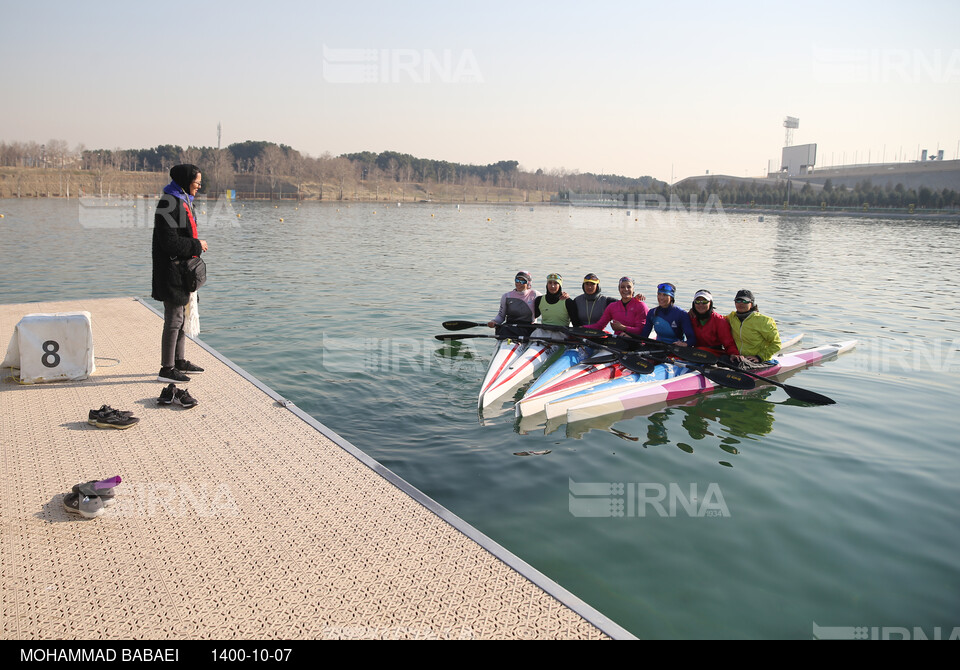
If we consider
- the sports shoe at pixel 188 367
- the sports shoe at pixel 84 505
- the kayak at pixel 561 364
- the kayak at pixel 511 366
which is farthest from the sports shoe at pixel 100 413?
the kayak at pixel 561 364

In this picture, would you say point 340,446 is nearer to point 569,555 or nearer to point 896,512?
point 569,555

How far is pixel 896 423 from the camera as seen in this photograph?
30.3 ft

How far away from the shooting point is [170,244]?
268 inches

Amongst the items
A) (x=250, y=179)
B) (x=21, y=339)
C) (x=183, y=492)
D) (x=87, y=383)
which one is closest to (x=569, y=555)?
(x=183, y=492)

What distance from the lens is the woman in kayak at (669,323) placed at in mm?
10500

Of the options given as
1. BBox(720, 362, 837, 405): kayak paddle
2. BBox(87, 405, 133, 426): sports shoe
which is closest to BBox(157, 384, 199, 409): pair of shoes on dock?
BBox(87, 405, 133, 426): sports shoe

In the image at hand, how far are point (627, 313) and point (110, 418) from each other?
798 cm

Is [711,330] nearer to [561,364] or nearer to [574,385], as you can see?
[561,364]

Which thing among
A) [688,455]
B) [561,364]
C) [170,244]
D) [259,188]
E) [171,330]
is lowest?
[688,455]

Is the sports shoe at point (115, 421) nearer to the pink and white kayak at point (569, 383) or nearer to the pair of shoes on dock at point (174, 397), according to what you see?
the pair of shoes on dock at point (174, 397)

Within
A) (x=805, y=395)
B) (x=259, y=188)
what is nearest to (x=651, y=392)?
(x=805, y=395)

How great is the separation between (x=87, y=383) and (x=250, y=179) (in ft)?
447

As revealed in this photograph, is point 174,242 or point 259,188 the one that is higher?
point 259,188
